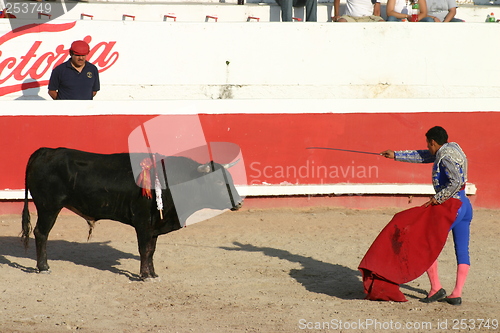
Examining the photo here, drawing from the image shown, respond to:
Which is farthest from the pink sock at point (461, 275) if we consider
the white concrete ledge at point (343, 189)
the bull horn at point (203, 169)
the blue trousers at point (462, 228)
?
the white concrete ledge at point (343, 189)

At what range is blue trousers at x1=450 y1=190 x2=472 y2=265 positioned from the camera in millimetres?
4952

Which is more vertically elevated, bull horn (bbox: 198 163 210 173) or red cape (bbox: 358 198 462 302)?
bull horn (bbox: 198 163 210 173)

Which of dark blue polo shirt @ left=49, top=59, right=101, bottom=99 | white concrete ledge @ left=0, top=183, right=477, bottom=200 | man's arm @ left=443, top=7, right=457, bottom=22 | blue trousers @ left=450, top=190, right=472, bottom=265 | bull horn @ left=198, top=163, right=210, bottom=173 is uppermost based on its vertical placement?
man's arm @ left=443, top=7, right=457, bottom=22

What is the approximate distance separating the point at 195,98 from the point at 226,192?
3344 millimetres

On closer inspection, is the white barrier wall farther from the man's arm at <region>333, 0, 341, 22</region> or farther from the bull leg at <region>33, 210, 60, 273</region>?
the bull leg at <region>33, 210, 60, 273</region>

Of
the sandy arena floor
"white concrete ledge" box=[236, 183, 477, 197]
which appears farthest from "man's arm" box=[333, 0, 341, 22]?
the sandy arena floor

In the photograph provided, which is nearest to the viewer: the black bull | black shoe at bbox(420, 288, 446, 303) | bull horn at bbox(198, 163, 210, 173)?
black shoe at bbox(420, 288, 446, 303)

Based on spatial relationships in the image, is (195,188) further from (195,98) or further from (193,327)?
(195,98)

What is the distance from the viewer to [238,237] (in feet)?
23.4

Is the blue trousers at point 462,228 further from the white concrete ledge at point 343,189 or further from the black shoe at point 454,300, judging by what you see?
the white concrete ledge at point 343,189

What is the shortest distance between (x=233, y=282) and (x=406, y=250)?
145 cm

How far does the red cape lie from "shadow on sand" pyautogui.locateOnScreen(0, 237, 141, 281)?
1.94m

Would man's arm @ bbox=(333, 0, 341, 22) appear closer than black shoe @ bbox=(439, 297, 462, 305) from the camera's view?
No

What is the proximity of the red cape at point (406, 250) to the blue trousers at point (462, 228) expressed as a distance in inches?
2.3
